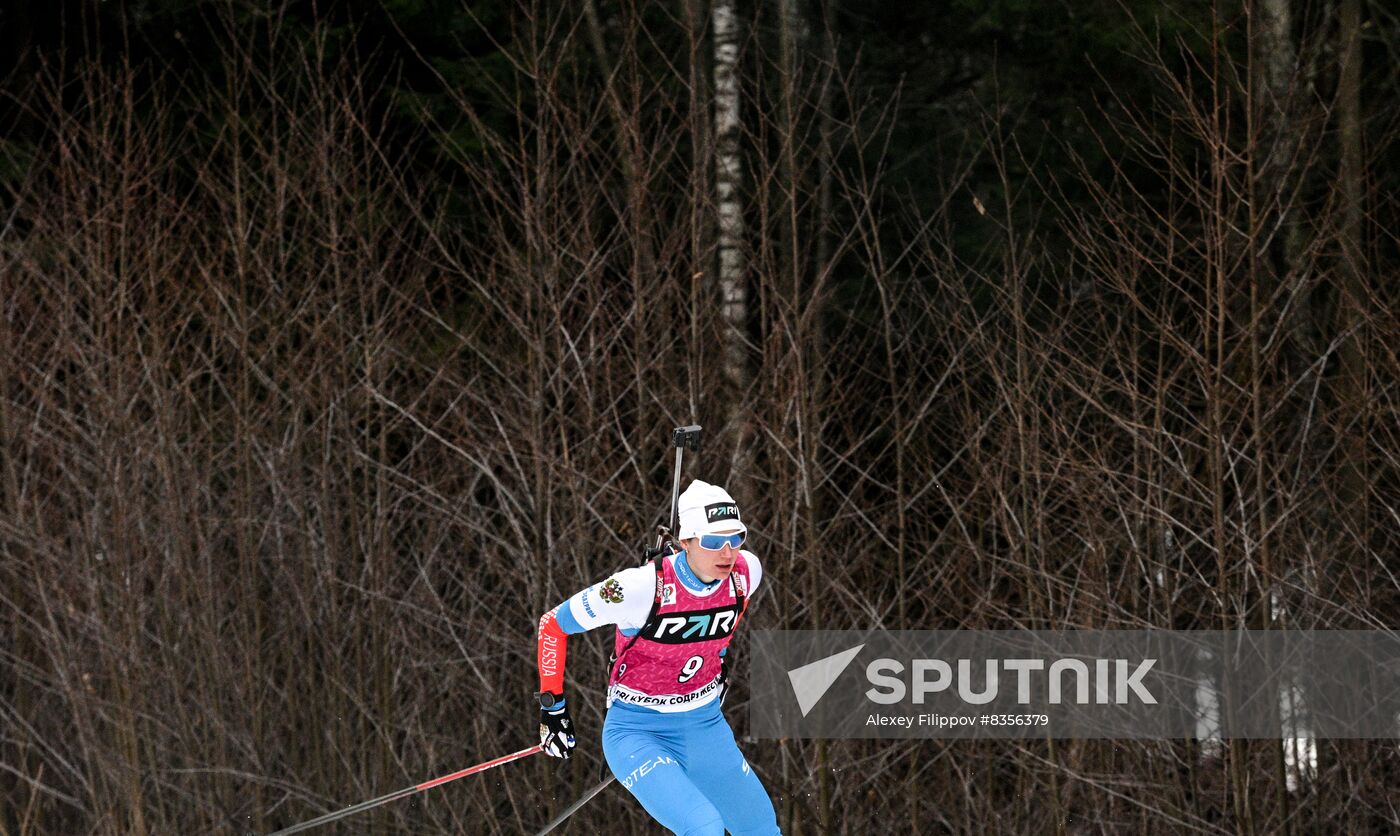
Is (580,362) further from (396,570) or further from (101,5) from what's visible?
(101,5)

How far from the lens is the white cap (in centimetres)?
534

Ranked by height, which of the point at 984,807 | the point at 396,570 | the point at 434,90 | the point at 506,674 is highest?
the point at 434,90

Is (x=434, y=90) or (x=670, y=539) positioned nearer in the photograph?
(x=670, y=539)

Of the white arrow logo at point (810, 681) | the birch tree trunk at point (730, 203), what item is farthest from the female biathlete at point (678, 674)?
the birch tree trunk at point (730, 203)

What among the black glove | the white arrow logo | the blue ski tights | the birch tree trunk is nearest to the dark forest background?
the birch tree trunk

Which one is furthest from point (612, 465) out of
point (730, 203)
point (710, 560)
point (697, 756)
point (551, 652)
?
point (710, 560)

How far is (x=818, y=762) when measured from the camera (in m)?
7.71

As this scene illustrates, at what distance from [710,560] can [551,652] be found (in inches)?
28.2

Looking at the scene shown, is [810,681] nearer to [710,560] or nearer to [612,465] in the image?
[612,465]

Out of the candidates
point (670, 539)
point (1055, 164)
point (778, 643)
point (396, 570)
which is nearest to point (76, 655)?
point (396, 570)

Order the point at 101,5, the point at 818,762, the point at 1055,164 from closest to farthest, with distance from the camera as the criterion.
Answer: the point at 818,762 → the point at 101,5 → the point at 1055,164

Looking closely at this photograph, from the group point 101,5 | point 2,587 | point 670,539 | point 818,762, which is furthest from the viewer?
point 101,5

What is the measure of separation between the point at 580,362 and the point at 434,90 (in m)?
5.45

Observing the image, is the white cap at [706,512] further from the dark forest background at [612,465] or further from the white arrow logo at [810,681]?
the white arrow logo at [810,681]
